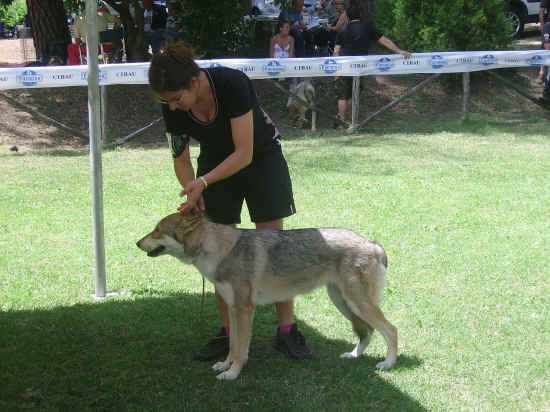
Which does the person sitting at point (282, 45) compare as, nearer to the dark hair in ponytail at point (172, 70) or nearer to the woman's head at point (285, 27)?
the woman's head at point (285, 27)

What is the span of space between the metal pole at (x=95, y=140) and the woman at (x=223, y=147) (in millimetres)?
1267

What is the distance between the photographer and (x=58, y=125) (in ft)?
42.1

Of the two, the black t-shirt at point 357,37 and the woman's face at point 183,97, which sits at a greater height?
the black t-shirt at point 357,37

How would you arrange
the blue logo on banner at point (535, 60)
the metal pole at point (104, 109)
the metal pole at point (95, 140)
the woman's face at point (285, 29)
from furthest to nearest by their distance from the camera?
the woman's face at point (285, 29) < the blue logo on banner at point (535, 60) < the metal pole at point (104, 109) < the metal pole at point (95, 140)

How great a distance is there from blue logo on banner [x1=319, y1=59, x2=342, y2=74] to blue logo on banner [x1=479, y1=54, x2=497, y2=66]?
3.28 metres

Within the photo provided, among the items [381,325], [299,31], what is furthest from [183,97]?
[299,31]

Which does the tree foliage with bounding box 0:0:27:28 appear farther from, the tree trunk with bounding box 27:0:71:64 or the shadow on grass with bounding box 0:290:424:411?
the shadow on grass with bounding box 0:290:424:411

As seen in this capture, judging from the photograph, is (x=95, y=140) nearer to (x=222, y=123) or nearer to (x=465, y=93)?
(x=222, y=123)

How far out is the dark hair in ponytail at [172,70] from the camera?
3543mm

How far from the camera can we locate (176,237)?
13.1ft

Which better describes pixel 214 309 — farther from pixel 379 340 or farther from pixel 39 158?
pixel 39 158

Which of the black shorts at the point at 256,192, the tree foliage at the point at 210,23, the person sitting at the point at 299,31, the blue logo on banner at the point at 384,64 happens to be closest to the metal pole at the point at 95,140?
the black shorts at the point at 256,192

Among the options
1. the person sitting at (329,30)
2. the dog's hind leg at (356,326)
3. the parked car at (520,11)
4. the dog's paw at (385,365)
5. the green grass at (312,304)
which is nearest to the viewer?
the green grass at (312,304)

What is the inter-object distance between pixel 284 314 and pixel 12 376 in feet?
6.08
